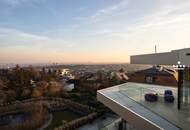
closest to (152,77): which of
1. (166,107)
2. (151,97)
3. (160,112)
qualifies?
(151,97)

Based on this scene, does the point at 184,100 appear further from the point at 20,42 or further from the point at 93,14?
the point at 20,42

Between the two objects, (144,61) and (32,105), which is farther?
(32,105)

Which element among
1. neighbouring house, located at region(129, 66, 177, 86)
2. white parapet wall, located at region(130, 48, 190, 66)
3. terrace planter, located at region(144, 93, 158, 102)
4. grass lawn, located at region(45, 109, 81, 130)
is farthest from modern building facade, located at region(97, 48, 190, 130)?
grass lawn, located at region(45, 109, 81, 130)

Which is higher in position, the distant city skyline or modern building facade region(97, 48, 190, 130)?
the distant city skyline

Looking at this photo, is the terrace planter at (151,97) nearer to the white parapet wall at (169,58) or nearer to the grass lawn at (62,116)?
the white parapet wall at (169,58)

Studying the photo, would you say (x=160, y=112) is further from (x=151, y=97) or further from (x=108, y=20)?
(x=108, y=20)

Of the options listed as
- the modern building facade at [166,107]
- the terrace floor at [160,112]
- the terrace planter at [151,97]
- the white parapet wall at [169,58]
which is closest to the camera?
the white parapet wall at [169,58]

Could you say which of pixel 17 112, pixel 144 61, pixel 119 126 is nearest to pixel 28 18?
pixel 17 112

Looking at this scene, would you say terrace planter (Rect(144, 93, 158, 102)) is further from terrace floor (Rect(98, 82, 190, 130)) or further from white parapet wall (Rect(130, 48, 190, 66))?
white parapet wall (Rect(130, 48, 190, 66))

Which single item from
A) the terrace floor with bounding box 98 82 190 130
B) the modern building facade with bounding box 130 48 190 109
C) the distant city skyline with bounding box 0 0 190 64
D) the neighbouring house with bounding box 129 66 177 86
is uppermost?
the distant city skyline with bounding box 0 0 190 64

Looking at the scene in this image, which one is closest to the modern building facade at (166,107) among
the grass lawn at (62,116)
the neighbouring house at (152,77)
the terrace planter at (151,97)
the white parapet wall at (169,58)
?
the white parapet wall at (169,58)

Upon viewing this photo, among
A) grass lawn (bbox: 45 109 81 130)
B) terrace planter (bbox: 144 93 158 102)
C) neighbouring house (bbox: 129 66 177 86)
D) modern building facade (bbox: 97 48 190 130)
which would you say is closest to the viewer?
modern building facade (bbox: 97 48 190 130)
